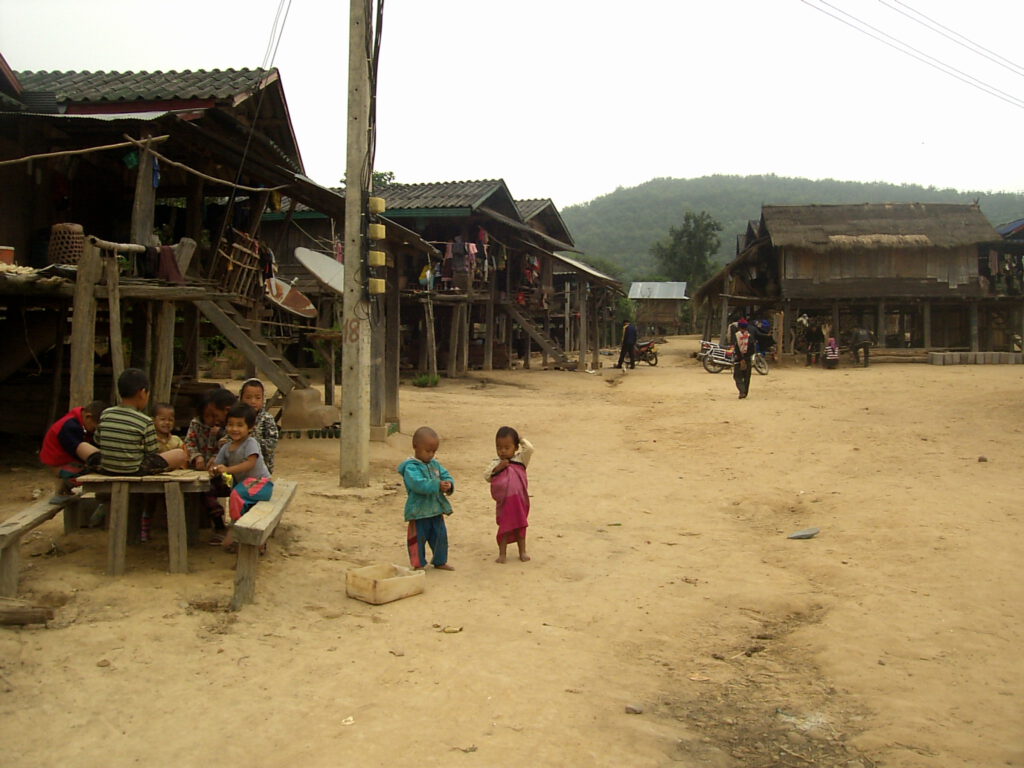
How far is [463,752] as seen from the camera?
3559mm

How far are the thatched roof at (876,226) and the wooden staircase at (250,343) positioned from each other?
68.9 ft

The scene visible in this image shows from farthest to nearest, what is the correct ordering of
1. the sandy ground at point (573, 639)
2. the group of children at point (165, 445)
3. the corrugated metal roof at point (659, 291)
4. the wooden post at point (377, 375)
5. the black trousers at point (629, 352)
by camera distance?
the corrugated metal roof at point (659, 291) < the black trousers at point (629, 352) < the wooden post at point (377, 375) < the group of children at point (165, 445) < the sandy ground at point (573, 639)

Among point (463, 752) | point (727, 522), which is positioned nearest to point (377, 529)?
point (727, 522)

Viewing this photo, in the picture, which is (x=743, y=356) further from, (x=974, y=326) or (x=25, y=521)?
(x=974, y=326)

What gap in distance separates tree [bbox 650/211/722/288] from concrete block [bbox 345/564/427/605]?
55520 mm

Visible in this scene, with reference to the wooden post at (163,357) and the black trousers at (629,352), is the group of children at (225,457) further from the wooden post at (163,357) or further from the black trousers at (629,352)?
the black trousers at (629,352)

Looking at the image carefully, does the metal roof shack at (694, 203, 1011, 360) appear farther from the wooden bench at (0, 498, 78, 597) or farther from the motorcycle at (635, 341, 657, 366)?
the wooden bench at (0, 498, 78, 597)

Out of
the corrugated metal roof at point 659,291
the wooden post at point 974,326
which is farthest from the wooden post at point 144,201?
the corrugated metal roof at point 659,291

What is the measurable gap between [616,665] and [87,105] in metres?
9.22

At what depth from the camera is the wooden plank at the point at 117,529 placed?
5.30 meters

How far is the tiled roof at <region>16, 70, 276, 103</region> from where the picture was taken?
10.2m

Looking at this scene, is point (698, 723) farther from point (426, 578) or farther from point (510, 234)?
point (510, 234)

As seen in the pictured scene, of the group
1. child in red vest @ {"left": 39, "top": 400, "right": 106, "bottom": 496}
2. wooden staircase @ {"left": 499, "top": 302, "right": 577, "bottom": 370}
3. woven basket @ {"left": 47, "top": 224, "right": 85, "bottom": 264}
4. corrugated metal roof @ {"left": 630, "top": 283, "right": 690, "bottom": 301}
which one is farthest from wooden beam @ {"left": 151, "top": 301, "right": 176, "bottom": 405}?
corrugated metal roof @ {"left": 630, "top": 283, "right": 690, "bottom": 301}

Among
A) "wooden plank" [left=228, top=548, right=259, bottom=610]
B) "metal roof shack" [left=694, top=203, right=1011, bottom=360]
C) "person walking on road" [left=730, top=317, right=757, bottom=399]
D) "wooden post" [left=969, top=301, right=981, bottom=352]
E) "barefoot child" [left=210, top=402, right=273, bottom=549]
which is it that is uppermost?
"metal roof shack" [left=694, top=203, right=1011, bottom=360]
